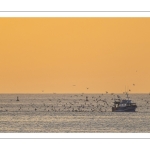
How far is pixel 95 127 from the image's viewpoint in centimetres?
4634

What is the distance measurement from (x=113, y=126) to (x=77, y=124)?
341 centimetres

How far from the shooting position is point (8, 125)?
157 ft
